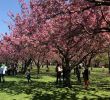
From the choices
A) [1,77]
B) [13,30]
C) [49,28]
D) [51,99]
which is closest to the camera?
[51,99]

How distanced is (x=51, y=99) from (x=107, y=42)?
34.6 ft

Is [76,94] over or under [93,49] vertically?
under

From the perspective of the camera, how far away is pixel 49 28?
29531 millimetres

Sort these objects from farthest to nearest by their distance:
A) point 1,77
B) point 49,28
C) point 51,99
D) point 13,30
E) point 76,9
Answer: point 13,30 → point 1,77 → point 49,28 → point 51,99 → point 76,9

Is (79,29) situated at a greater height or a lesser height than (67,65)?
greater

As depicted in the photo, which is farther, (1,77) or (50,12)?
(1,77)

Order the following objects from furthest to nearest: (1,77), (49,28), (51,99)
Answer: (1,77)
(49,28)
(51,99)

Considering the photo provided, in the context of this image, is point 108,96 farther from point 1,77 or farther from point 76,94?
point 1,77

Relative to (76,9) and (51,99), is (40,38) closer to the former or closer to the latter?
(51,99)

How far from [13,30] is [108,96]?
68.6 ft

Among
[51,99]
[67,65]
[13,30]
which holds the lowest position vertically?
[51,99]

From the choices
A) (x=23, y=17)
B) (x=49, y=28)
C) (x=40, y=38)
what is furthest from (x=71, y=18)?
(x=23, y=17)

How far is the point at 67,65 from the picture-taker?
30.4m

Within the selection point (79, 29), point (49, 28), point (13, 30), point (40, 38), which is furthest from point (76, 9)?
point (13, 30)
